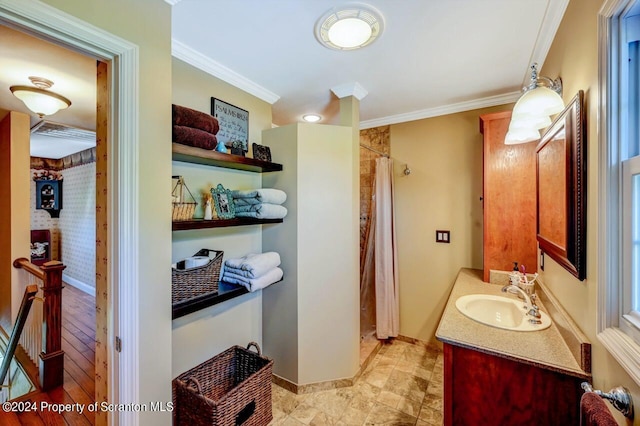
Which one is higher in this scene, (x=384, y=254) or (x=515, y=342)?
(x=384, y=254)

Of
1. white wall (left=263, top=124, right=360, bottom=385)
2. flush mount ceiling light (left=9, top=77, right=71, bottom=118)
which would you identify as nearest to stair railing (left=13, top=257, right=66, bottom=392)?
flush mount ceiling light (left=9, top=77, right=71, bottom=118)

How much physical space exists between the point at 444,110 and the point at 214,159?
2.14m

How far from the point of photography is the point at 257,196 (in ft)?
5.77

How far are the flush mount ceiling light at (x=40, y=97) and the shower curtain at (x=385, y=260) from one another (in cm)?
272

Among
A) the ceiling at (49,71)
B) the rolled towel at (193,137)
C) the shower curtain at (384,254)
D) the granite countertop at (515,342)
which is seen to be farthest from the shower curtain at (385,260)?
the ceiling at (49,71)

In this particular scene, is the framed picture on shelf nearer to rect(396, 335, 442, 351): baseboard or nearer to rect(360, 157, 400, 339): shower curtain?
rect(360, 157, 400, 339): shower curtain

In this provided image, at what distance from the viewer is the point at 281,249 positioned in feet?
6.61

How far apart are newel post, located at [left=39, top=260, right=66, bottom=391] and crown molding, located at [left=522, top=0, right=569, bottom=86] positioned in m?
3.63

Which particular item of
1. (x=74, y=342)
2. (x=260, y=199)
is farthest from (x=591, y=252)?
(x=74, y=342)

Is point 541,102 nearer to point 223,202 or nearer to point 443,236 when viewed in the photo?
point 443,236

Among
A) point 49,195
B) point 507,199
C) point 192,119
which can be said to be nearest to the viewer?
point 192,119

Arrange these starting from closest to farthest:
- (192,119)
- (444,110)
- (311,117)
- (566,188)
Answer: (566,188), (192,119), (444,110), (311,117)

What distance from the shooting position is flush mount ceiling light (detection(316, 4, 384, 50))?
1293 mm

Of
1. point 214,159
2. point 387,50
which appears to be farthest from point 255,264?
point 387,50
